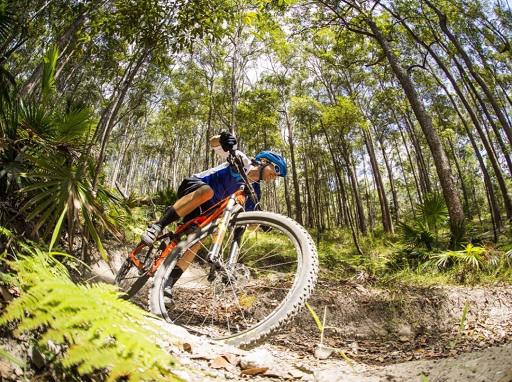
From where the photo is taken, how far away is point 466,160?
3353 centimetres

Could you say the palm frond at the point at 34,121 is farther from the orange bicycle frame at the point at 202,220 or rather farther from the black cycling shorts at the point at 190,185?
the orange bicycle frame at the point at 202,220

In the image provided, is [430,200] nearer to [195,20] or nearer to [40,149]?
[195,20]

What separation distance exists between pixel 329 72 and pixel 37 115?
2135 cm

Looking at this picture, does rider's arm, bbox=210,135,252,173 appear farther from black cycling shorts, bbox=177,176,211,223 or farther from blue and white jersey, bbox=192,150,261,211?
black cycling shorts, bbox=177,176,211,223

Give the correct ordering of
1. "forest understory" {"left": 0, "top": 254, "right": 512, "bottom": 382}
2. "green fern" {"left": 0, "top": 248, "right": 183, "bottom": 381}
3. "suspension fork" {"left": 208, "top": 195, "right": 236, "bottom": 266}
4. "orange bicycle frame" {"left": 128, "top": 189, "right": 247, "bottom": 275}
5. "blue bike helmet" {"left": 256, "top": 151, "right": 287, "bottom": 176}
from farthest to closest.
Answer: "blue bike helmet" {"left": 256, "top": 151, "right": 287, "bottom": 176} < "orange bicycle frame" {"left": 128, "top": 189, "right": 247, "bottom": 275} < "suspension fork" {"left": 208, "top": 195, "right": 236, "bottom": 266} < "forest understory" {"left": 0, "top": 254, "right": 512, "bottom": 382} < "green fern" {"left": 0, "top": 248, "right": 183, "bottom": 381}

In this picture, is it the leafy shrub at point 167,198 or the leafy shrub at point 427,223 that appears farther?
the leafy shrub at point 167,198

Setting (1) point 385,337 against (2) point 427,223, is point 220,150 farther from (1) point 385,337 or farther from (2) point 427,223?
(2) point 427,223

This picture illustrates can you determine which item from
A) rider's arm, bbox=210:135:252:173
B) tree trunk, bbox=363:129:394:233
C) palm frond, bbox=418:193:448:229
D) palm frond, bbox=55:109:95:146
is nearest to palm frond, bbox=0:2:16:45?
palm frond, bbox=55:109:95:146

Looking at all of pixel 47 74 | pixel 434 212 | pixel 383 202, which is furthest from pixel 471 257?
pixel 383 202

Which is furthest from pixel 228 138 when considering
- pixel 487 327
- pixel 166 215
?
pixel 487 327

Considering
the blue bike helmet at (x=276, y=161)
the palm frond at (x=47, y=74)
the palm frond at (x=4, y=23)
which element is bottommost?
the blue bike helmet at (x=276, y=161)

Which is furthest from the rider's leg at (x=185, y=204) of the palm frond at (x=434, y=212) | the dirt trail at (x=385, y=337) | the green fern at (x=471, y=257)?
the palm frond at (x=434, y=212)

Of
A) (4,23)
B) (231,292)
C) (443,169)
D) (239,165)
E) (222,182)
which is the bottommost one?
(231,292)

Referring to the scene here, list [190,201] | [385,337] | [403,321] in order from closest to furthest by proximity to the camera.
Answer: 1. [190,201]
2. [385,337]
3. [403,321]
